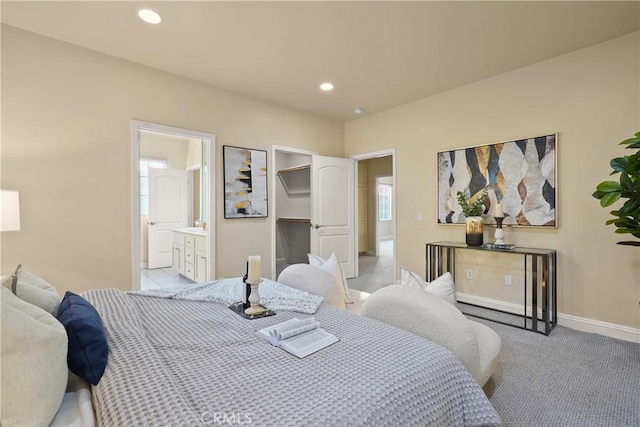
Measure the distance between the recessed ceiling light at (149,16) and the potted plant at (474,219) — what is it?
139 inches

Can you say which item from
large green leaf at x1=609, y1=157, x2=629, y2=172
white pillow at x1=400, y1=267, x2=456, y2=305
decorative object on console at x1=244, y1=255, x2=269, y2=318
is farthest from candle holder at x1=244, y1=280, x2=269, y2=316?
large green leaf at x1=609, y1=157, x2=629, y2=172

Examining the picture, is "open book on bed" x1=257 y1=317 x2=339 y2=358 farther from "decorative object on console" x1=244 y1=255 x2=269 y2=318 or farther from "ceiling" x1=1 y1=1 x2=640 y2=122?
"ceiling" x1=1 y1=1 x2=640 y2=122

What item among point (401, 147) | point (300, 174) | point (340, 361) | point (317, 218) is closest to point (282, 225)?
point (300, 174)

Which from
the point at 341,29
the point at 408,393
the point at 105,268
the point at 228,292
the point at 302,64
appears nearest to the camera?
the point at 408,393

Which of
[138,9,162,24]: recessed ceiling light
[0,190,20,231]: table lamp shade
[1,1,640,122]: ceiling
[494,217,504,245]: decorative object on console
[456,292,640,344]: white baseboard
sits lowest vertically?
[456,292,640,344]: white baseboard

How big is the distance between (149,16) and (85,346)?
246cm

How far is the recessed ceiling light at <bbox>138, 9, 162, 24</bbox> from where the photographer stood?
232 centimetres

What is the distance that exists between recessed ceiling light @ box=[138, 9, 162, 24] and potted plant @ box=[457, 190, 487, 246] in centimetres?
354

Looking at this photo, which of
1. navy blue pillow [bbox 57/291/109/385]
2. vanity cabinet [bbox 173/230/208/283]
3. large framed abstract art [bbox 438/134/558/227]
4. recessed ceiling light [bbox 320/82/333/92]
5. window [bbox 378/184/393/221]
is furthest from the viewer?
window [bbox 378/184/393/221]

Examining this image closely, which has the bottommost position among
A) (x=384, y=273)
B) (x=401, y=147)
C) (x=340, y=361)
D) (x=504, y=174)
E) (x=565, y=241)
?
(x=384, y=273)

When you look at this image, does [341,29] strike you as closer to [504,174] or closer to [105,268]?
[504,174]

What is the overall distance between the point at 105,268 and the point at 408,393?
310 cm

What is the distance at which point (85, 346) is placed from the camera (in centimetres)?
112

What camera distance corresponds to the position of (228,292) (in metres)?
2.11
